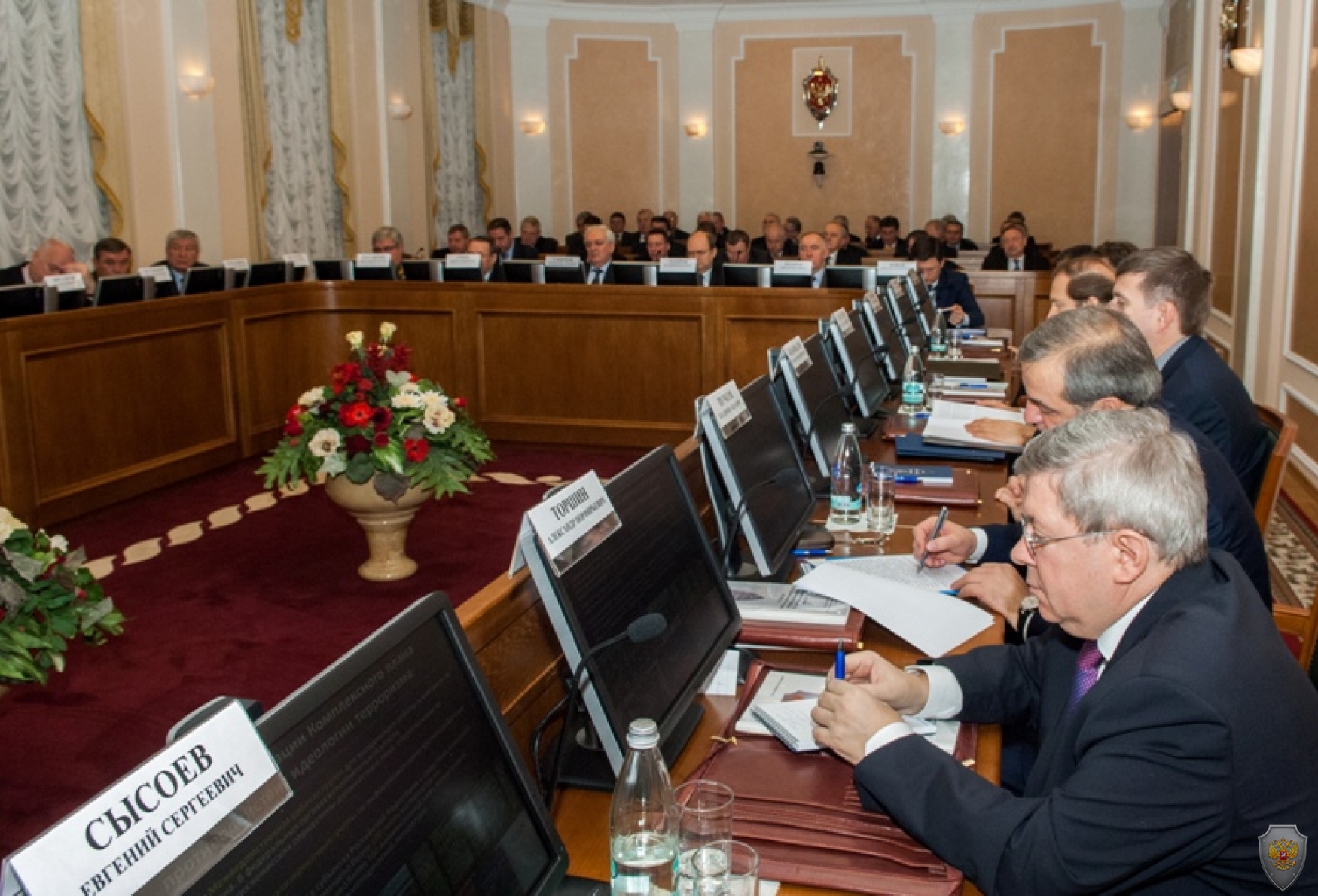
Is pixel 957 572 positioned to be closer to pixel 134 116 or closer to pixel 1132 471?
pixel 1132 471

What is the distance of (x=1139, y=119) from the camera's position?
1332cm

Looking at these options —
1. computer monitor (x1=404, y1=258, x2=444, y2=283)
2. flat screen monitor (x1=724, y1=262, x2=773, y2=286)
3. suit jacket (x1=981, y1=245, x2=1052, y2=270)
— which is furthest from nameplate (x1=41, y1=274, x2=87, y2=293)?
suit jacket (x1=981, y1=245, x2=1052, y2=270)

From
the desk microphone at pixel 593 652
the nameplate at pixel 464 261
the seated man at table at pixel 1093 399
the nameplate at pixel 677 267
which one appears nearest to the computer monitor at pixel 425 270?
the nameplate at pixel 464 261

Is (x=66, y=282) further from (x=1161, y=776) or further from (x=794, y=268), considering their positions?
(x=1161, y=776)

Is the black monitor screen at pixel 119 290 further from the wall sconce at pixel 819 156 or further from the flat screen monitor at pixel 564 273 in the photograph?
the wall sconce at pixel 819 156

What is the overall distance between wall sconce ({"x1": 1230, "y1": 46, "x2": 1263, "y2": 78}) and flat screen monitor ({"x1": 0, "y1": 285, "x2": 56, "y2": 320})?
20.5ft

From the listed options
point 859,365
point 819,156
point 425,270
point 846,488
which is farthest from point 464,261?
point 819,156

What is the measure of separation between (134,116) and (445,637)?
313 inches

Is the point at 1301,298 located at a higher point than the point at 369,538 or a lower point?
higher

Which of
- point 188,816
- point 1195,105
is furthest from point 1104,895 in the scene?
point 1195,105

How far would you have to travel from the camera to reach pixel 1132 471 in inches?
55.2

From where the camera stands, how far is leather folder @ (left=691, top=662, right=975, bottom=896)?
1.31 metres

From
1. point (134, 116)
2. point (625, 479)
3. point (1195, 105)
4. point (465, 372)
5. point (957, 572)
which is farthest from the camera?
point (1195, 105)

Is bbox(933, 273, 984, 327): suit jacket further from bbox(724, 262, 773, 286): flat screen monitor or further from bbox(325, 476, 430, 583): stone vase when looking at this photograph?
bbox(325, 476, 430, 583): stone vase
